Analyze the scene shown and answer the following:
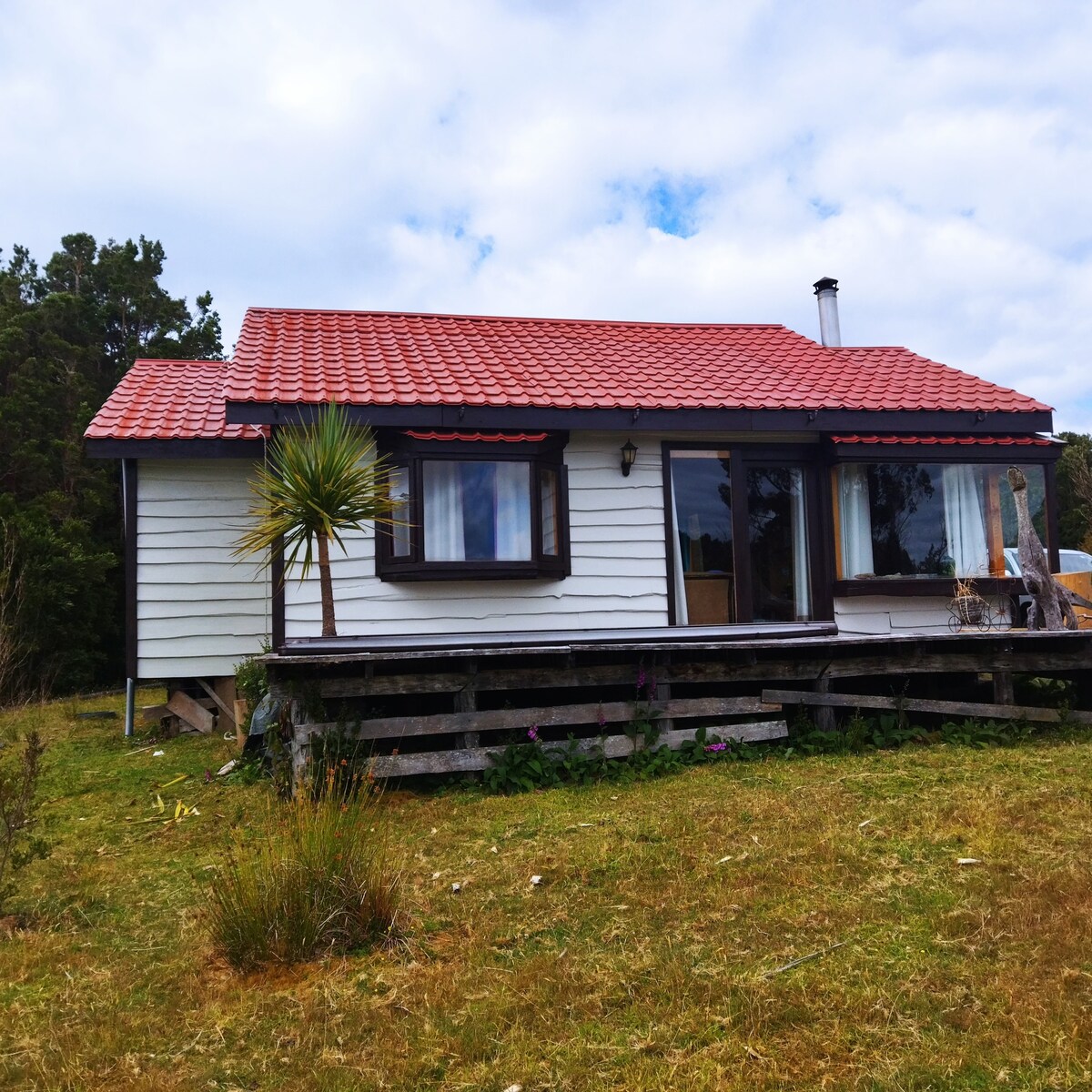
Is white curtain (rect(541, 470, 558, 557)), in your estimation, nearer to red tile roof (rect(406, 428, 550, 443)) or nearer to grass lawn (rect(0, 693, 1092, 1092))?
red tile roof (rect(406, 428, 550, 443))

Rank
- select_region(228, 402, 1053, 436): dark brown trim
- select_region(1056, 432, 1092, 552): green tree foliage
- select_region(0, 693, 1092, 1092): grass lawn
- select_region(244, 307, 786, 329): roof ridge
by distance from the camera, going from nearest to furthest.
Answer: select_region(0, 693, 1092, 1092): grass lawn < select_region(228, 402, 1053, 436): dark brown trim < select_region(244, 307, 786, 329): roof ridge < select_region(1056, 432, 1092, 552): green tree foliage

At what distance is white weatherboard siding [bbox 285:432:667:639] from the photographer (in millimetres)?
7836

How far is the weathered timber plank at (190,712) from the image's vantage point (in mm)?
9156

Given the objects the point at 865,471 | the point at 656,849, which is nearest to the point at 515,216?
the point at 865,471

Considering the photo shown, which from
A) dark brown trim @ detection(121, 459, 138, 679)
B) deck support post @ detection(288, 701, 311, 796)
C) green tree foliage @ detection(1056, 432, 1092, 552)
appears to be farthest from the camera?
green tree foliage @ detection(1056, 432, 1092, 552)

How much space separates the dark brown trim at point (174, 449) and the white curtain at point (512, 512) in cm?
238

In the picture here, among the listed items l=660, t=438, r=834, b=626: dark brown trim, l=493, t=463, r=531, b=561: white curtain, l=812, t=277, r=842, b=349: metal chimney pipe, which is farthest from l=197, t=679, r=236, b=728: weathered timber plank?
l=812, t=277, r=842, b=349: metal chimney pipe

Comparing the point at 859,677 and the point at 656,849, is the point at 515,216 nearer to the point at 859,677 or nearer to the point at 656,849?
the point at 859,677

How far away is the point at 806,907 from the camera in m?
3.88

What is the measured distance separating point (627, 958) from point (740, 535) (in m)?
5.84

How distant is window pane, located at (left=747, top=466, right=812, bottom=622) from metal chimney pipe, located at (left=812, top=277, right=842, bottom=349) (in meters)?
3.58

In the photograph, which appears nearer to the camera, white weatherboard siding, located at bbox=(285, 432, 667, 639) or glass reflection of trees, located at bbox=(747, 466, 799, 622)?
white weatherboard siding, located at bbox=(285, 432, 667, 639)

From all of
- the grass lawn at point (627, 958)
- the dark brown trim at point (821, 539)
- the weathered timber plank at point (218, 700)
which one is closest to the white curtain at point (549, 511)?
the dark brown trim at point (821, 539)

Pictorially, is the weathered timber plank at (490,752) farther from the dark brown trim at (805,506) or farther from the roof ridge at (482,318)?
the roof ridge at (482,318)
